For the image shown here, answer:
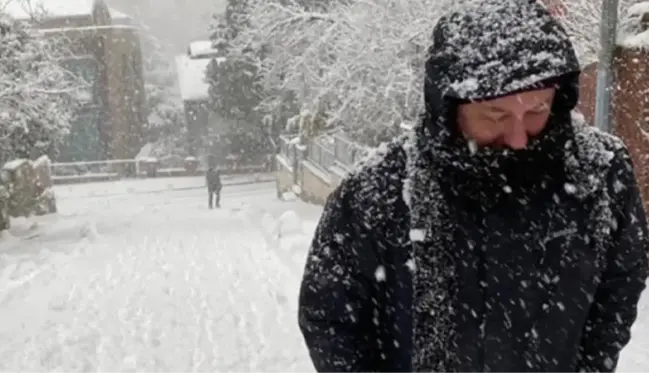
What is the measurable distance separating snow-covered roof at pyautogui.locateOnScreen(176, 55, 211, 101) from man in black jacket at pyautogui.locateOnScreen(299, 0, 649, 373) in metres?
45.6

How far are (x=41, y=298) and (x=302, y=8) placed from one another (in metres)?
12.0

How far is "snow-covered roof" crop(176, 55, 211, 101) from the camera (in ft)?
158

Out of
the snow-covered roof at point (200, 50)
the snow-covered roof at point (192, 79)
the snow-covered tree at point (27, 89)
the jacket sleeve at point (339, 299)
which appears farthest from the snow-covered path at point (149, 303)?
the snow-covered roof at point (200, 50)

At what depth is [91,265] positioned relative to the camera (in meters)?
12.6

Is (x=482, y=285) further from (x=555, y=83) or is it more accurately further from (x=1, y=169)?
(x=1, y=169)

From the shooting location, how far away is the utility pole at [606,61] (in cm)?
672

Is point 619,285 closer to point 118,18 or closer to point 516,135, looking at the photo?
point 516,135

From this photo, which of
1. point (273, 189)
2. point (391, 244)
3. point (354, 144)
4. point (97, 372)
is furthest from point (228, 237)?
point (273, 189)

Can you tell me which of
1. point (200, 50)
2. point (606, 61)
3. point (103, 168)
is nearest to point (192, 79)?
point (200, 50)

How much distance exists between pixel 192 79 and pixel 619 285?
159 feet

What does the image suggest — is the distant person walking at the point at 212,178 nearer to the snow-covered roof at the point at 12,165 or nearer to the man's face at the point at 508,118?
the snow-covered roof at the point at 12,165

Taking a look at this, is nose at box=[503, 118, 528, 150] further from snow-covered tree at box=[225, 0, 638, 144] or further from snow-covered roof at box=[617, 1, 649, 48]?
snow-covered tree at box=[225, 0, 638, 144]

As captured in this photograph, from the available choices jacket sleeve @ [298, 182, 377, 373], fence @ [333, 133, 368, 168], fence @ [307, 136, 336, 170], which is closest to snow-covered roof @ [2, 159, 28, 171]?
fence @ [307, 136, 336, 170]

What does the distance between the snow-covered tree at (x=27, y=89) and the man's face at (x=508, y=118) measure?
630 inches
